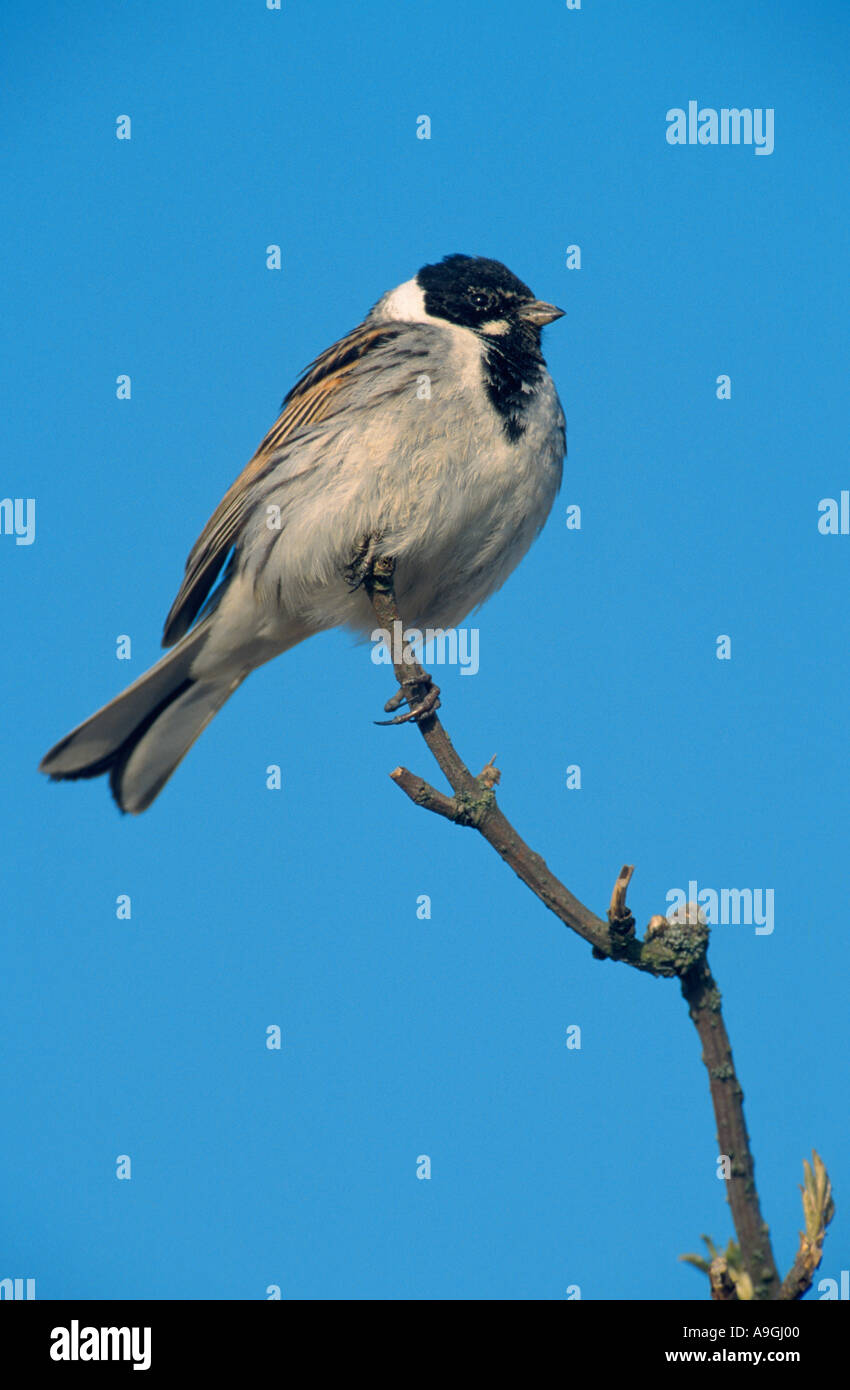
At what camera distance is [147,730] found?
568 cm

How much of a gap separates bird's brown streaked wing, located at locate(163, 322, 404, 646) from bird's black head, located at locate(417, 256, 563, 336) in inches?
12.5

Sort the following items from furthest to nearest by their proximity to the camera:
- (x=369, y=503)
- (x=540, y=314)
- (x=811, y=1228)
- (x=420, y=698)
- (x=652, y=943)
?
(x=540, y=314) → (x=369, y=503) → (x=420, y=698) → (x=652, y=943) → (x=811, y=1228)

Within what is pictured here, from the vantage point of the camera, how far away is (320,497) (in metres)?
5.23

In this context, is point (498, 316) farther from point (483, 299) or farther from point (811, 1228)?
point (811, 1228)

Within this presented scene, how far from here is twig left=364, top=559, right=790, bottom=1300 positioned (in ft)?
8.14

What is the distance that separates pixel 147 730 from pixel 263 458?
4.24 feet

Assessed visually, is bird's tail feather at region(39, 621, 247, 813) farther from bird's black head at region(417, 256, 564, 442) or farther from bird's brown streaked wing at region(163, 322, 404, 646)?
bird's black head at region(417, 256, 564, 442)

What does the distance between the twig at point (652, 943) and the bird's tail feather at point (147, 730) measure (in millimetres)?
1865

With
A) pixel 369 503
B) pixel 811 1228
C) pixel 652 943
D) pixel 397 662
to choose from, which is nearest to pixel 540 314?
pixel 369 503

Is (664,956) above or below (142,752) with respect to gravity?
below

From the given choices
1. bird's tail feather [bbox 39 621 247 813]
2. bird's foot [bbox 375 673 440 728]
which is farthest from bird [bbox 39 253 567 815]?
bird's foot [bbox 375 673 440 728]
